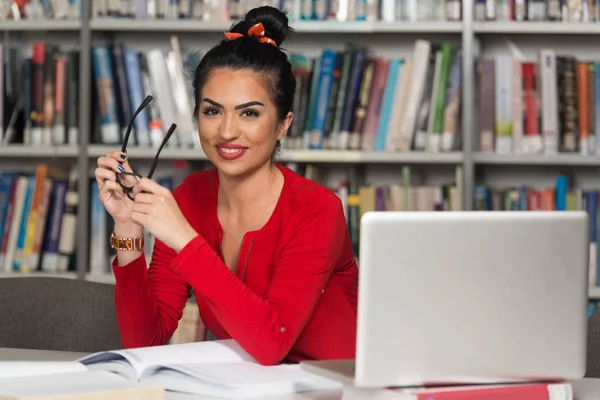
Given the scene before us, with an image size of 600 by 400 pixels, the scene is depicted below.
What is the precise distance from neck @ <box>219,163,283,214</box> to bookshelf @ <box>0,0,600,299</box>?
1006 mm

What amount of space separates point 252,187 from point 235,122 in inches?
5.7

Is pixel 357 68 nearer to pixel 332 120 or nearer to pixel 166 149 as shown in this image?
pixel 332 120

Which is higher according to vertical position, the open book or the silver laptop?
the silver laptop

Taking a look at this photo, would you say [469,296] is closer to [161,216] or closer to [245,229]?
[161,216]

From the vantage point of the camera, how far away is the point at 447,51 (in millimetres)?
2781

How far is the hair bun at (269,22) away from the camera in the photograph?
1844 mm

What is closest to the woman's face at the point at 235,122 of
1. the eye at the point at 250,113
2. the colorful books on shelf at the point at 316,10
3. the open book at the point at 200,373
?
the eye at the point at 250,113

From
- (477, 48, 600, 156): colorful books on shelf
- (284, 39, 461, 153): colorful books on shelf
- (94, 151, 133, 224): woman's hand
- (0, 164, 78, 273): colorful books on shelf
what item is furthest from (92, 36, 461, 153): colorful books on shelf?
(94, 151, 133, 224): woman's hand

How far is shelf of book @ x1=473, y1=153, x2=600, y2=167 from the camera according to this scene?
2748 mm

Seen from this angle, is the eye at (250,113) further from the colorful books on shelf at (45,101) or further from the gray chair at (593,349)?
the colorful books on shelf at (45,101)

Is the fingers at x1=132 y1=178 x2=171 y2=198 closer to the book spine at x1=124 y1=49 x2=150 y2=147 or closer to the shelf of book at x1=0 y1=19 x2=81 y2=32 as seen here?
the book spine at x1=124 y1=49 x2=150 y2=147

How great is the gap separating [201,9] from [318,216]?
1.44 meters

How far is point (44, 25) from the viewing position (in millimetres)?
2912

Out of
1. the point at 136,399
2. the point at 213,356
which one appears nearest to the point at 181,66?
the point at 213,356
